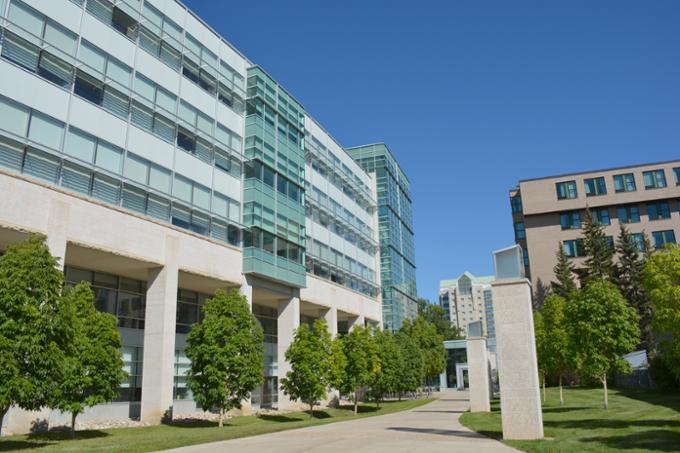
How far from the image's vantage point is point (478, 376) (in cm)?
3400

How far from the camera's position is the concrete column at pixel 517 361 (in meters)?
15.9

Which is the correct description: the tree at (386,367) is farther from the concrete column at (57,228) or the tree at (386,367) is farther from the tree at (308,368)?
the concrete column at (57,228)

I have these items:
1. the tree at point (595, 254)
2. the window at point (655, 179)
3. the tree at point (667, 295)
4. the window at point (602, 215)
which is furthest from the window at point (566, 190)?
the tree at point (667, 295)

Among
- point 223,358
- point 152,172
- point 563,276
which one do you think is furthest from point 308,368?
point 563,276

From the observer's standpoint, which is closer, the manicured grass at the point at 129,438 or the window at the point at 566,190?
the manicured grass at the point at 129,438

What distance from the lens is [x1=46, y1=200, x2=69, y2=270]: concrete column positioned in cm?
2486

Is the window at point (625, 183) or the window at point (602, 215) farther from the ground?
the window at point (625, 183)

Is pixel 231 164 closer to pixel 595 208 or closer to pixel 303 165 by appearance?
pixel 303 165

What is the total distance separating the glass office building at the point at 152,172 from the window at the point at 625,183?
150 ft

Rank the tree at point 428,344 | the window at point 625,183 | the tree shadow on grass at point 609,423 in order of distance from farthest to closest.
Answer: the window at point 625,183 → the tree at point 428,344 → the tree shadow on grass at point 609,423

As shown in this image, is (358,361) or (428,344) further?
(428,344)

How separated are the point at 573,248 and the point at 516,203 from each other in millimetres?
12372

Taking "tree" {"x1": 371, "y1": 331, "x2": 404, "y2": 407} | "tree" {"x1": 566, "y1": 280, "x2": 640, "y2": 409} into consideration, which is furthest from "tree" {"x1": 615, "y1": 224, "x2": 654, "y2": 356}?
"tree" {"x1": 566, "y1": 280, "x2": 640, "y2": 409}

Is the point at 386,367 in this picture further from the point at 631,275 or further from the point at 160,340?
the point at 631,275
